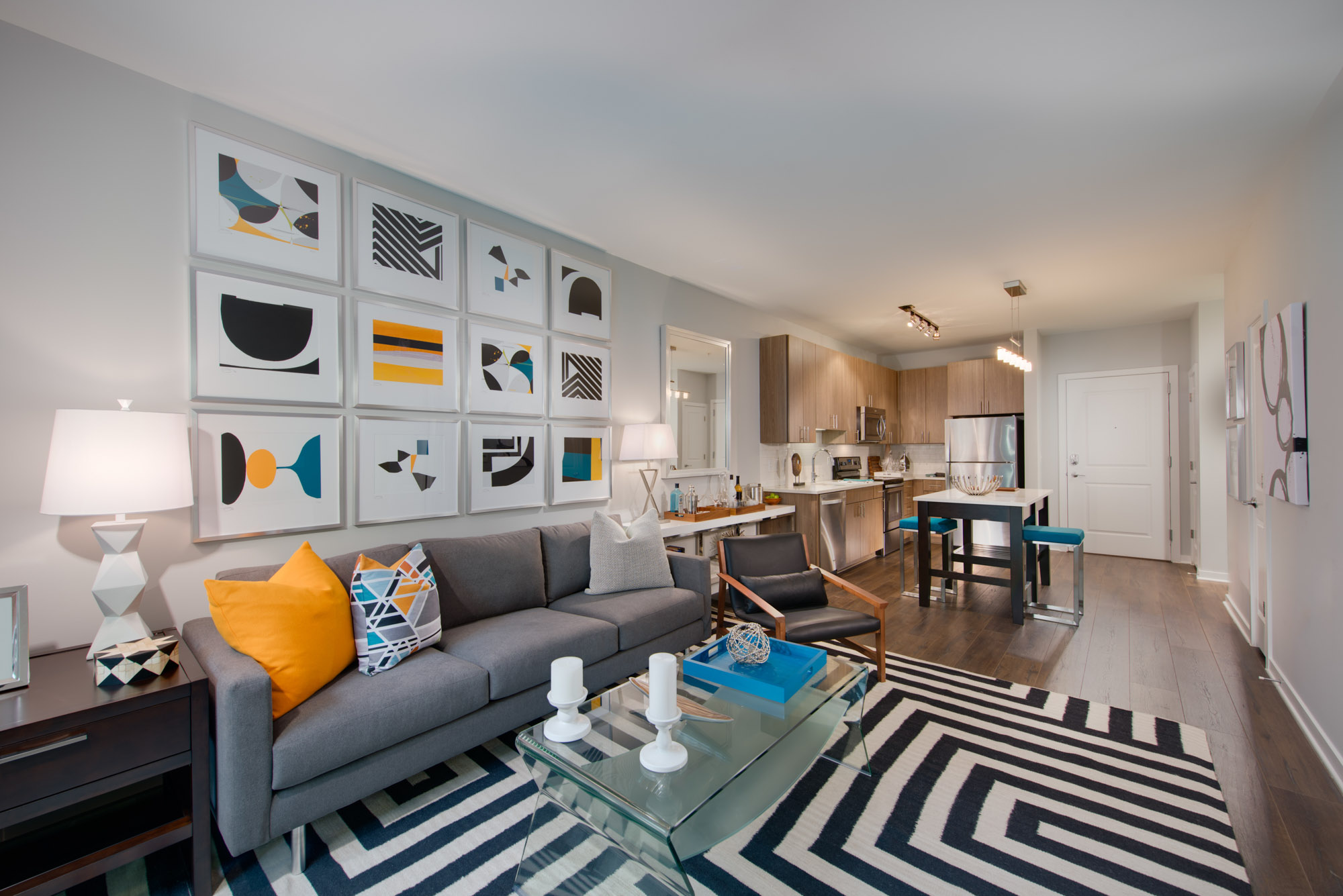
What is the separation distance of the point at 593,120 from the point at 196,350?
185 cm

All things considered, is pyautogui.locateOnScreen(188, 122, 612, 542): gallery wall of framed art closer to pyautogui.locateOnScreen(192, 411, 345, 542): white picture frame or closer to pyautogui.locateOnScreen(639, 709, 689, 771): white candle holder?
pyautogui.locateOnScreen(192, 411, 345, 542): white picture frame

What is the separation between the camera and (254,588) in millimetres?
1918

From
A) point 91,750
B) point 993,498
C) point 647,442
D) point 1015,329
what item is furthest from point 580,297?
point 1015,329

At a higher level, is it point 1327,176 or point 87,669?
point 1327,176

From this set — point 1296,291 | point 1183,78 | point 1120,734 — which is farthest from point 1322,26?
point 1120,734

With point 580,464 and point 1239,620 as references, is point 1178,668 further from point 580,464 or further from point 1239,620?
point 580,464

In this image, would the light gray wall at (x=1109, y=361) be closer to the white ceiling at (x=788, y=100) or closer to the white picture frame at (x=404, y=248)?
the white ceiling at (x=788, y=100)

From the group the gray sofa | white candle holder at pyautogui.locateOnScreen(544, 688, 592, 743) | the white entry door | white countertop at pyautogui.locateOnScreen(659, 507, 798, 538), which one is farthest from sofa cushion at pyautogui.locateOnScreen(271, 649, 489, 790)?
the white entry door

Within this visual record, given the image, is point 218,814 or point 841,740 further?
point 841,740

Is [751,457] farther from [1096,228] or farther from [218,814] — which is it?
[218,814]

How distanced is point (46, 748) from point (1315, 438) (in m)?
4.44

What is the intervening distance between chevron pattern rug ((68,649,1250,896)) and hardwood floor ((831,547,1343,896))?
122 millimetres

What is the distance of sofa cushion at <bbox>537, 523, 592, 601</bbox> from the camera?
10.4ft

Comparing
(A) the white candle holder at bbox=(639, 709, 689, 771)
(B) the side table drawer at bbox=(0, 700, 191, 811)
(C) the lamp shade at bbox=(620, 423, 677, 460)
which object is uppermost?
(C) the lamp shade at bbox=(620, 423, 677, 460)
